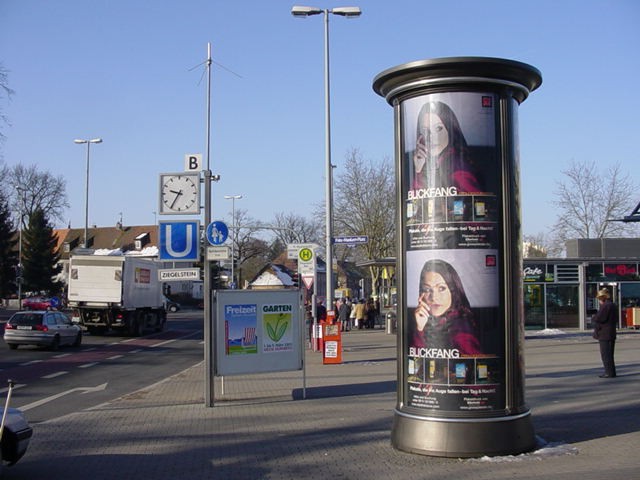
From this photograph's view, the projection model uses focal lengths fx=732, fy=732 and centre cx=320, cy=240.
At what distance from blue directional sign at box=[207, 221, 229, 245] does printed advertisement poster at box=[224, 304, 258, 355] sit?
1.16 meters

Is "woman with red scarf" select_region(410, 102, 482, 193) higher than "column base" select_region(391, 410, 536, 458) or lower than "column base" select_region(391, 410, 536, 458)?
higher

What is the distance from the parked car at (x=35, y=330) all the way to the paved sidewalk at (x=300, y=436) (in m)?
11.0

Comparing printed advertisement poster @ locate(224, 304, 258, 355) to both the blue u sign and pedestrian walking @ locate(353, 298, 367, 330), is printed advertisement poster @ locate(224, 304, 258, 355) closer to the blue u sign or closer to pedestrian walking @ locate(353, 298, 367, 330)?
the blue u sign

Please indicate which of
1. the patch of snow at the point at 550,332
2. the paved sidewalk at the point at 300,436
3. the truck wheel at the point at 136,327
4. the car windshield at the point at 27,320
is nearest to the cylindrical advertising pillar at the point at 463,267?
the paved sidewalk at the point at 300,436

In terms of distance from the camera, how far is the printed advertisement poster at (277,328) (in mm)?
12719

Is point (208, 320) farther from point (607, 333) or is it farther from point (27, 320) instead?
point (27, 320)

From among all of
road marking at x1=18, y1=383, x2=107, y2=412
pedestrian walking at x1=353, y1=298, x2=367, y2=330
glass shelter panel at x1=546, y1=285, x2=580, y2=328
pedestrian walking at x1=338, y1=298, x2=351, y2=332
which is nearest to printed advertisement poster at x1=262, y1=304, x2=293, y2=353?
road marking at x1=18, y1=383, x2=107, y2=412

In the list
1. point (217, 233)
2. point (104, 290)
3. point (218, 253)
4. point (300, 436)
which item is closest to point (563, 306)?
point (104, 290)

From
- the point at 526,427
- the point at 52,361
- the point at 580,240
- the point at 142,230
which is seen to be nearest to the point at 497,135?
the point at 526,427

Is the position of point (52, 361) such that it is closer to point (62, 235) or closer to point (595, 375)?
point (595, 375)

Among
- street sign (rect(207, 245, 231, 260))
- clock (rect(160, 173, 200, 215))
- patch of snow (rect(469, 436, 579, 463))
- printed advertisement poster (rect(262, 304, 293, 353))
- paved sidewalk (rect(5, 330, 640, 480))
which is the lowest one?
paved sidewalk (rect(5, 330, 640, 480))

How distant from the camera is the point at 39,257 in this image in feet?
243

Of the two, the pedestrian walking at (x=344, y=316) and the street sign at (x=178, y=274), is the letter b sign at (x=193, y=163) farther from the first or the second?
the pedestrian walking at (x=344, y=316)

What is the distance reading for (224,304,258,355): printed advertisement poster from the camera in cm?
1218
